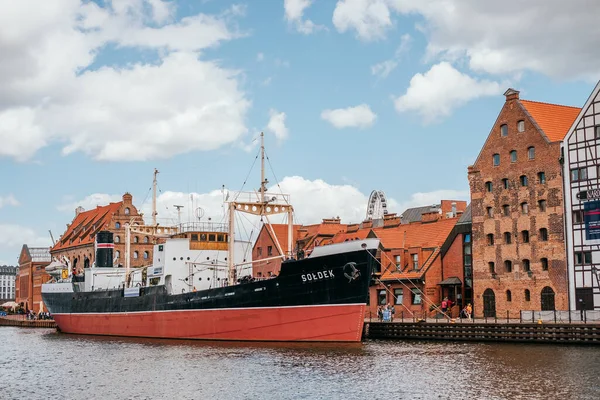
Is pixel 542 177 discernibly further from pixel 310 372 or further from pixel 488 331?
pixel 310 372

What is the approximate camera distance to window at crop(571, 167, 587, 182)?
182 ft

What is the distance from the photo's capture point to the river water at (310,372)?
1273 inches

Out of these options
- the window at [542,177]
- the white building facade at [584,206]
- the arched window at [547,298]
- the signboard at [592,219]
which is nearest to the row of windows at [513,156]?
the window at [542,177]

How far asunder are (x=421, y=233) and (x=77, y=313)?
31984 millimetres

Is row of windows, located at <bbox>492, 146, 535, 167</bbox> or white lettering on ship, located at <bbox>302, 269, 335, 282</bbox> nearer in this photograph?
white lettering on ship, located at <bbox>302, 269, 335, 282</bbox>

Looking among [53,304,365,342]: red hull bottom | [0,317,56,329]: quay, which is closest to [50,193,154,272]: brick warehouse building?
[0,317,56,329]: quay

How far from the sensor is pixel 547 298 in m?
56.8

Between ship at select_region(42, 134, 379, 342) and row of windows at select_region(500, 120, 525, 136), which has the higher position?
row of windows at select_region(500, 120, 525, 136)

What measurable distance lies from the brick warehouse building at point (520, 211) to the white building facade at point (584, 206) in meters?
0.63

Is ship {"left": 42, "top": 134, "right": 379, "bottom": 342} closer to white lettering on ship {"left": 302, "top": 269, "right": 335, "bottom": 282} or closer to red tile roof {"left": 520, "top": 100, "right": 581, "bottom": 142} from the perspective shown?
white lettering on ship {"left": 302, "top": 269, "right": 335, "bottom": 282}

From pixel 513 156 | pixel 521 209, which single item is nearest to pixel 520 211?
pixel 521 209

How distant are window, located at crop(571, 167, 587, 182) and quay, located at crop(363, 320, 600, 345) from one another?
12.1 m

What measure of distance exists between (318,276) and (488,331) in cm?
1141

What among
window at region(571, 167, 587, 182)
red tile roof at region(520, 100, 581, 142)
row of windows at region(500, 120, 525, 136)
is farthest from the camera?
row of windows at region(500, 120, 525, 136)
